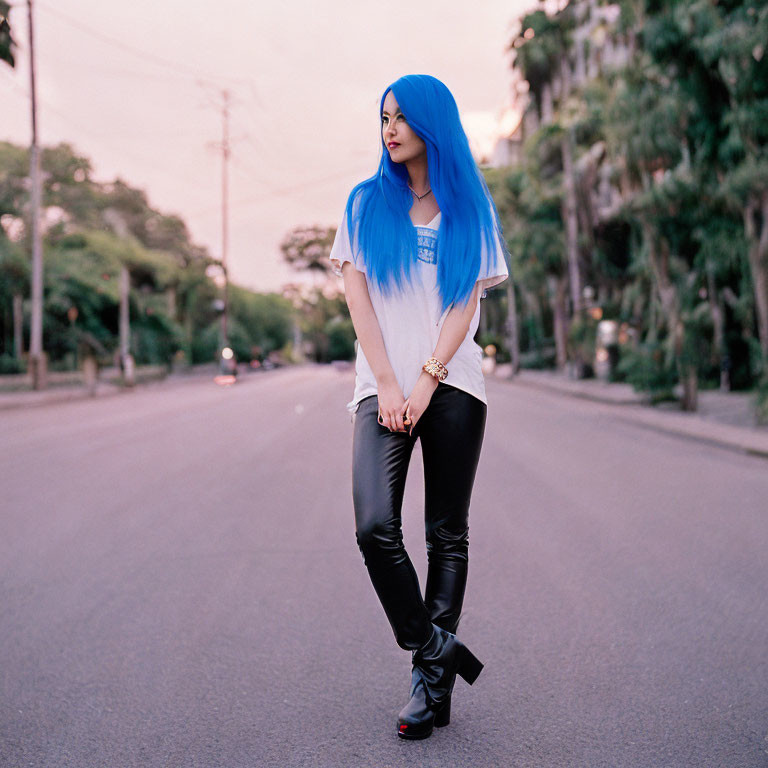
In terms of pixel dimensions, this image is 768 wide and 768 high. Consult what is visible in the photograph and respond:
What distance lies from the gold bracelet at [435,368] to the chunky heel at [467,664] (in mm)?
847

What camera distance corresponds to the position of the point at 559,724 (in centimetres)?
288

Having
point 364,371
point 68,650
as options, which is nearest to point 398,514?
point 364,371

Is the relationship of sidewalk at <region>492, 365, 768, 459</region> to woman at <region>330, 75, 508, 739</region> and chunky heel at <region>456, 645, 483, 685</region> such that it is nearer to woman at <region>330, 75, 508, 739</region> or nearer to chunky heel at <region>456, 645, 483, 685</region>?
chunky heel at <region>456, 645, 483, 685</region>

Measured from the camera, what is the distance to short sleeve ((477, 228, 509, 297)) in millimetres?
2721

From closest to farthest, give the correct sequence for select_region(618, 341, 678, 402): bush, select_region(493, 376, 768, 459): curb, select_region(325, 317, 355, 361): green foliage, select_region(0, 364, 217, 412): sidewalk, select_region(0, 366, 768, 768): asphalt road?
select_region(0, 366, 768, 768): asphalt road → select_region(493, 376, 768, 459): curb → select_region(618, 341, 678, 402): bush → select_region(0, 364, 217, 412): sidewalk → select_region(325, 317, 355, 361): green foliage

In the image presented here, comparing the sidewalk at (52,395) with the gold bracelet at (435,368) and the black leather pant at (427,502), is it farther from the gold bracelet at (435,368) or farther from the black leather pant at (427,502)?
the gold bracelet at (435,368)

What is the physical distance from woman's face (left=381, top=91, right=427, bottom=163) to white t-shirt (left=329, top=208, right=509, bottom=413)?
22 cm

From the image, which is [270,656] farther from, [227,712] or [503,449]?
[503,449]

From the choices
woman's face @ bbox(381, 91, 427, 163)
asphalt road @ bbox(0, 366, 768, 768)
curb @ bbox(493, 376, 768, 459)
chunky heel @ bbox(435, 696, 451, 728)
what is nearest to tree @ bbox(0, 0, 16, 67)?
asphalt road @ bbox(0, 366, 768, 768)

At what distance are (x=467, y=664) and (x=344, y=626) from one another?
1326mm

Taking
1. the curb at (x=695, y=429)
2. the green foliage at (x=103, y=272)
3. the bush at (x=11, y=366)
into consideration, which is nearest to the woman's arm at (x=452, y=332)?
the curb at (x=695, y=429)

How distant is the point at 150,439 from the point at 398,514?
10652 mm

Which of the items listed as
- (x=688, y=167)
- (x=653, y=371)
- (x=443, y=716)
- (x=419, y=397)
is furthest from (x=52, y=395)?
(x=419, y=397)

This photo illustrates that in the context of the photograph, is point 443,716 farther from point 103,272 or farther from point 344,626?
point 103,272
